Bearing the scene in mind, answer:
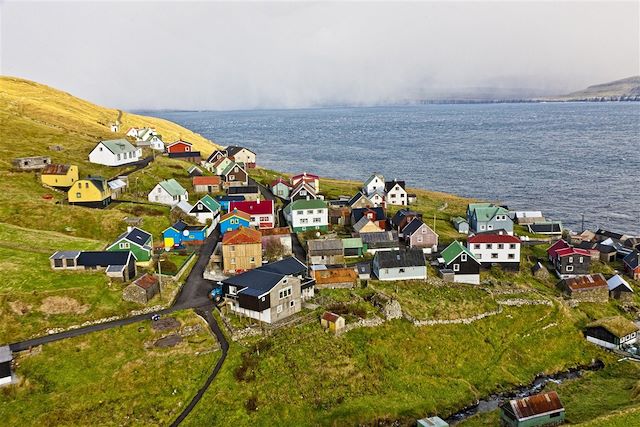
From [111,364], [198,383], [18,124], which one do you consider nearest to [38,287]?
[111,364]

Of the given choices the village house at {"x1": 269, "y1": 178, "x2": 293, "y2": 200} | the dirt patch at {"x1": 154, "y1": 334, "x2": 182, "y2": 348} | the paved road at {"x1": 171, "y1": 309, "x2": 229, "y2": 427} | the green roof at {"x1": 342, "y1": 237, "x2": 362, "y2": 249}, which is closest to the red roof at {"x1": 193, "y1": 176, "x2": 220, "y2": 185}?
the village house at {"x1": 269, "y1": 178, "x2": 293, "y2": 200}

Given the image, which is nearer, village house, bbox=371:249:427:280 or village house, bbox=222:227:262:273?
village house, bbox=222:227:262:273

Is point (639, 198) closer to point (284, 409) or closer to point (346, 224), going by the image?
point (346, 224)

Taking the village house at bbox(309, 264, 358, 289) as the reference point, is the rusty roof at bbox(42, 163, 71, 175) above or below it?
above

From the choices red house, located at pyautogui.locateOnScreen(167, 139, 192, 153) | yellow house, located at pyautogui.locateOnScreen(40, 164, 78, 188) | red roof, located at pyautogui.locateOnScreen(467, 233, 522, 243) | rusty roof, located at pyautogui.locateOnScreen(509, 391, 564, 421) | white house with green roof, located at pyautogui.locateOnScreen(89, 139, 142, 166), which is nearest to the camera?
rusty roof, located at pyautogui.locateOnScreen(509, 391, 564, 421)

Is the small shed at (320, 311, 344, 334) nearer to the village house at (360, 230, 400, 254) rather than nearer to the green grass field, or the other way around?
the green grass field

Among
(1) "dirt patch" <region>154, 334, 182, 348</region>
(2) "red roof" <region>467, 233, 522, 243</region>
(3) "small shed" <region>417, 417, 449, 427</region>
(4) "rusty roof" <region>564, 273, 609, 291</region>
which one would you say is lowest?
(3) "small shed" <region>417, 417, 449, 427</region>

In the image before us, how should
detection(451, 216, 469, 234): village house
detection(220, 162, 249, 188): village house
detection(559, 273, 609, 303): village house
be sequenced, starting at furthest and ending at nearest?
detection(220, 162, 249, 188): village house, detection(451, 216, 469, 234): village house, detection(559, 273, 609, 303): village house

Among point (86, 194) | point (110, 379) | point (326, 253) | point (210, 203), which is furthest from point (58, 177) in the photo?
point (110, 379)
